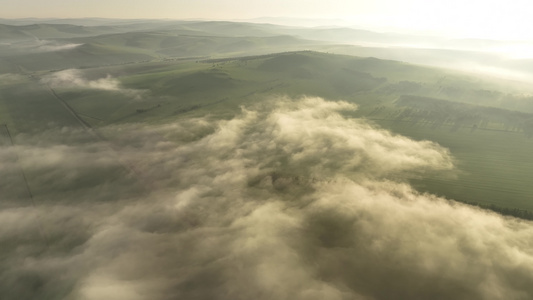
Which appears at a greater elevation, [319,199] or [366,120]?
[366,120]

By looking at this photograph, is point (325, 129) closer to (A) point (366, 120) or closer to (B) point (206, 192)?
(A) point (366, 120)

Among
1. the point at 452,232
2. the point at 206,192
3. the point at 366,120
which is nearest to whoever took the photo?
the point at 452,232

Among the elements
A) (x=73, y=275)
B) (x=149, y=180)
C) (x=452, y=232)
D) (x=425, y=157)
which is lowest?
(x=73, y=275)

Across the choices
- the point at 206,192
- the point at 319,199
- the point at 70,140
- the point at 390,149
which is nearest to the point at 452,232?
the point at 319,199

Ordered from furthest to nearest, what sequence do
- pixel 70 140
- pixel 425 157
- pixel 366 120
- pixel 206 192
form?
pixel 366 120 < pixel 70 140 < pixel 425 157 < pixel 206 192

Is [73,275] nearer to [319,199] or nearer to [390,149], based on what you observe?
[319,199]

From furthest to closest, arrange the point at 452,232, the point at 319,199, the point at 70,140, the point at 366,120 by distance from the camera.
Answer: the point at 366,120 < the point at 70,140 < the point at 319,199 < the point at 452,232

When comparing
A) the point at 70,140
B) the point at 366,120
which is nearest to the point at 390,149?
the point at 366,120

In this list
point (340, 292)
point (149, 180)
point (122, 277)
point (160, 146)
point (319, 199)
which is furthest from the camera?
point (160, 146)

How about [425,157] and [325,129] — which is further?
[325,129]
